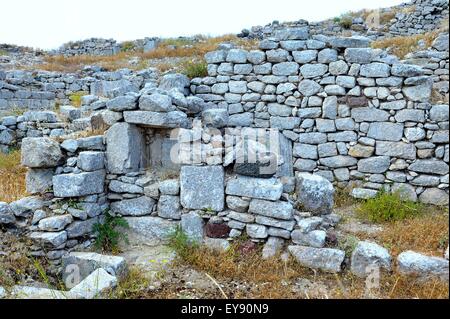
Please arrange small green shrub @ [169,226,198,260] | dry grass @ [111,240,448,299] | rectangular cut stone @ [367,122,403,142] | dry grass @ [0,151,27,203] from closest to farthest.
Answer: dry grass @ [111,240,448,299], small green shrub @ [169,226,198,260], dry grass @ [0,151,27,203], rectangular cut stone @ [367,122,403,142]

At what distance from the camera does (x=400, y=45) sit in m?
9.80

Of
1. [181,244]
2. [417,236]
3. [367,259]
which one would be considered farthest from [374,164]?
[181,244]

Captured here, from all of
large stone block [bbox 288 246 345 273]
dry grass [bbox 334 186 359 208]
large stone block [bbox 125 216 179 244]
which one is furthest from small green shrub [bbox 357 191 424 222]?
large stone block [bbox 125 216 179 244]

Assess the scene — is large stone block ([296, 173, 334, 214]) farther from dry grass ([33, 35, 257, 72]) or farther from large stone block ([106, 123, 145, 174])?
dry grass ([33, 35, 257, 72])

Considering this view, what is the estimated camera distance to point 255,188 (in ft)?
14.5

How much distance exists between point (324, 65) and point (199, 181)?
3.59 m

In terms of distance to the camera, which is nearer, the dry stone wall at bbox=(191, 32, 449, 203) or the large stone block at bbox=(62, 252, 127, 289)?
the large stone block at bbox=(62, 252, 127, 289)

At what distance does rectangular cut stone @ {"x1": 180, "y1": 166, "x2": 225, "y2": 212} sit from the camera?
4.64 metres

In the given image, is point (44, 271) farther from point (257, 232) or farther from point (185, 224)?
point (257, 232)

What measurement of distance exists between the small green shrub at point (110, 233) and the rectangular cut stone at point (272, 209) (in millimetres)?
1923

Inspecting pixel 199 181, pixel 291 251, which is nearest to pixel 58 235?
pixel 199 181

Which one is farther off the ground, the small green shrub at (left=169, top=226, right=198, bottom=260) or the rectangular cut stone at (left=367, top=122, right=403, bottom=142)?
the rectangular cut stone at (left=367, top=122, right=403, bottom=142)

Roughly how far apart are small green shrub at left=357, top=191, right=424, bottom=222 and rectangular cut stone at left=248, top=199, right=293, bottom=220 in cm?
191

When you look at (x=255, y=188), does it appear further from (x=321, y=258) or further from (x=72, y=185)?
(x=72, y=185)
